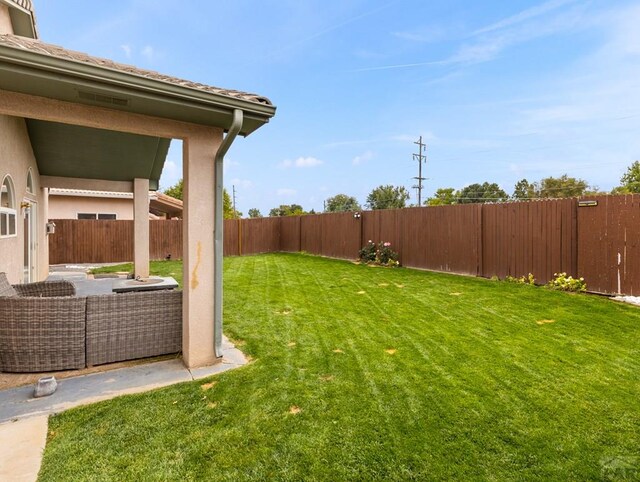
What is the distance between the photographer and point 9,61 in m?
2.50

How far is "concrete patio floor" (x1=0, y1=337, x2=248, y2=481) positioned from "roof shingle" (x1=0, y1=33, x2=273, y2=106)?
9.24 feet

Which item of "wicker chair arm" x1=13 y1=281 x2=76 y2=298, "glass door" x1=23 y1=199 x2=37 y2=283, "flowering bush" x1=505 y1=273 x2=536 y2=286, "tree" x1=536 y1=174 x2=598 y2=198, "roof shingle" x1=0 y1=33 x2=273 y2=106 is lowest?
"flowering bush" x1=505 y1=273 x2=536 y2=286

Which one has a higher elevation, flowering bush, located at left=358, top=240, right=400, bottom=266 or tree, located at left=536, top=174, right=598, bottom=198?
tree, located at left=536, top=174, right=598, bottom=198

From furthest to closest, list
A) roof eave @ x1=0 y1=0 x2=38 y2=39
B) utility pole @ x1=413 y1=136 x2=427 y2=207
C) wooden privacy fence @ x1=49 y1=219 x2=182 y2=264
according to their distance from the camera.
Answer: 1. utility pole @ x1=413 y1=136 x2=427 y2=207
2. wooden privacy fence @ x1=49 y1=219 x2=182 y2=264
3. roof eave @ x1=0 y1=0 x2=38 y2=39

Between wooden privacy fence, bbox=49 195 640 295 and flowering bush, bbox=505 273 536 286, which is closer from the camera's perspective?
wooden privacy fence, bbox=49 195 640 295

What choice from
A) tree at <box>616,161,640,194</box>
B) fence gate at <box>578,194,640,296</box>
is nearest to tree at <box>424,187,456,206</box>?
tree at <box>616,161,640,194</box>

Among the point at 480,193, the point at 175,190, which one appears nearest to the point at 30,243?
the point at 175,190

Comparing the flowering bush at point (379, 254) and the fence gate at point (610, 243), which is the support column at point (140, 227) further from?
the fence gate at point (610, 243)

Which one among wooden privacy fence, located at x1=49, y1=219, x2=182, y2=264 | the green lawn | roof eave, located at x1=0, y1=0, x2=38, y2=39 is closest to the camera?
the green lawn

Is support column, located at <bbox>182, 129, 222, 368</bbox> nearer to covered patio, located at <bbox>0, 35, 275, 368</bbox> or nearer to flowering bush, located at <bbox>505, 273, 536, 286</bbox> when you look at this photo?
covered patio, located at <bbox>0, 35, 275, 368</bbox>

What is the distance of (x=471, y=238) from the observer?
957cm

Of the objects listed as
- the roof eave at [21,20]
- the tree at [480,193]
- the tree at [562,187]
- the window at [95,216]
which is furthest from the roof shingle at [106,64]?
the tree at [480,193]

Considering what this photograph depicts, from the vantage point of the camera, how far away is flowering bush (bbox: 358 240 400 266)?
11.9 metres

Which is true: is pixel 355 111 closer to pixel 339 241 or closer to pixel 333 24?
pixel 333 24
